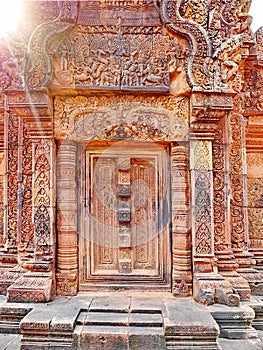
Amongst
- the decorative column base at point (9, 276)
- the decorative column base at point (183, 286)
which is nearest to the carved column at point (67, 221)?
the decorative column base at point (9, 276)

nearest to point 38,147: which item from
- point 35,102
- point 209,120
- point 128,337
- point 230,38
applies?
point 35,102

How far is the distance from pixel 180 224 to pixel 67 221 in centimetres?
157

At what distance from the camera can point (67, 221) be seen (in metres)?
4.53

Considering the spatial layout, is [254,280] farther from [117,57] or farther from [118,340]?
[117,57]

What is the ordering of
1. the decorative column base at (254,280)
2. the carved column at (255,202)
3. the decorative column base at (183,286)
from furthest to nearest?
the carved column at (255,202) < the decorative column base at (254,280) < the decorative column base at (183,286)

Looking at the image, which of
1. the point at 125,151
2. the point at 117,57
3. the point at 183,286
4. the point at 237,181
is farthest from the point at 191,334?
the point at 117,57

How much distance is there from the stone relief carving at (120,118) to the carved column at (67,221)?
31cm

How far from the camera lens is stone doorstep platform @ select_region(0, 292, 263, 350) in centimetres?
355

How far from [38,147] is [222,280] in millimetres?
3030

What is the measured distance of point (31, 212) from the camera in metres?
4.68

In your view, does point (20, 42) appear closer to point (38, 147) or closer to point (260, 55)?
point (38, 147)

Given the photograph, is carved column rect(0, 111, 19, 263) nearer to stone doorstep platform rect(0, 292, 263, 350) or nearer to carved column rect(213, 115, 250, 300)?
stone doorstep platform rect(0, 292, 263, 350)

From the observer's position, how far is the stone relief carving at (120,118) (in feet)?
15.0

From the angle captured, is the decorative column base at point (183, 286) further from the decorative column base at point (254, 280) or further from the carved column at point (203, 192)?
the decorative column base at point (254, 280)
